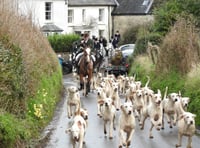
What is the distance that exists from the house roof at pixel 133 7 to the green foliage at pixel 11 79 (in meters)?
45.3

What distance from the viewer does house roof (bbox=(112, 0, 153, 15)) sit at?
58.5 meters

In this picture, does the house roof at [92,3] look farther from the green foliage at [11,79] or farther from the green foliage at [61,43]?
the green foliage at [11,79]

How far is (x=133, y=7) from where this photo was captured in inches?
2352

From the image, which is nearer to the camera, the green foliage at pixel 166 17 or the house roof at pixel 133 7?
the green foliage at pixel 166 17

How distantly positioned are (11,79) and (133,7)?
48.5 meters

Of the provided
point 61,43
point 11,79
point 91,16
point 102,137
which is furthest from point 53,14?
point 11,79

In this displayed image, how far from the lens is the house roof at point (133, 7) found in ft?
192

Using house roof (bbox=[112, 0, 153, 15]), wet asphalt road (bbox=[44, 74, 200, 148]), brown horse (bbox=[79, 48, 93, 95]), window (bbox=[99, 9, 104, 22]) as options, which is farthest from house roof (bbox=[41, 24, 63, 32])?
wet asphalt road (bbox=[44, 74, 200, 148])

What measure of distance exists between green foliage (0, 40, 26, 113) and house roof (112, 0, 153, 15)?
45.3 metres

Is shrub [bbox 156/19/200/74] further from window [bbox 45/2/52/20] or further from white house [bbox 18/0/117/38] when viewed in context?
window [bbox 45/2/52/20]

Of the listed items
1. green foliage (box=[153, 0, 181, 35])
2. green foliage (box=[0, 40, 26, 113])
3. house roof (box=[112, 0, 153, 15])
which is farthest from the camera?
house roof (box=[112, 0, 153, 15])

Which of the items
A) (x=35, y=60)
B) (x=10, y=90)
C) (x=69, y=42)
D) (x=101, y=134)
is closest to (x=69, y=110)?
(x=35, y=60)

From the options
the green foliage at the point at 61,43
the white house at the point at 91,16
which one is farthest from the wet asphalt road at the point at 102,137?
the white house at the point at 91,16

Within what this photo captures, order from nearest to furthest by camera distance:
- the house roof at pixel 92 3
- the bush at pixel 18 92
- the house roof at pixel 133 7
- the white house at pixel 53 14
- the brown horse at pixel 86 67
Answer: the bush at pixel 18 92
the brown horse at pixel 86 67
the white house at pixel 53 14
the house roof at pixel 92 3
the house roof at pixel 133 7
